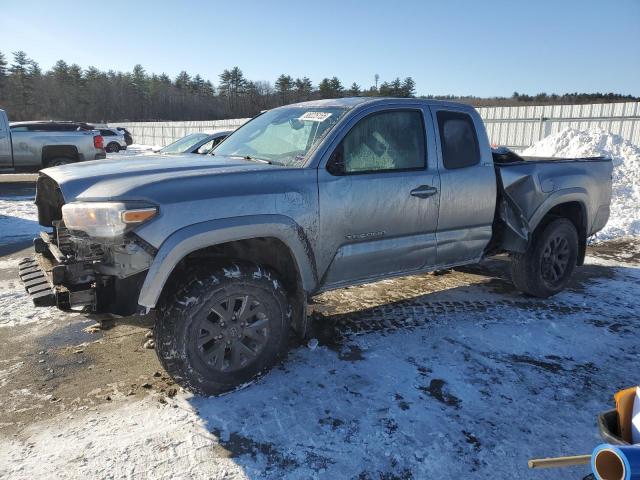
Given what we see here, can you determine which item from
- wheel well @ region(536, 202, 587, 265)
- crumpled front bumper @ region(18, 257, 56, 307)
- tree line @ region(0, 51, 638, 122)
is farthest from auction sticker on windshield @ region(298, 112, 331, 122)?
tree line @ region(0, 51, 638, 122)

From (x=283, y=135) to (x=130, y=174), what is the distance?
134 centimetres

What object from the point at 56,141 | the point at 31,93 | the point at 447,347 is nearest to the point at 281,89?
the point at 31,93

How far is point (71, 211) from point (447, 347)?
9.81 ft

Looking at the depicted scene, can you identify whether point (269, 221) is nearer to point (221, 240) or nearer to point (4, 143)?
point (221, 240)

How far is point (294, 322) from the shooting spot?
357 centimetres

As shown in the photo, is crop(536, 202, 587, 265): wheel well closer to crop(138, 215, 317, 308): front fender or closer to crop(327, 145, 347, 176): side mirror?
crop(327, 145, 347, 176): side mirror

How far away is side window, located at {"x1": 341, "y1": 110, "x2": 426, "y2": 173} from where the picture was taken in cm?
360

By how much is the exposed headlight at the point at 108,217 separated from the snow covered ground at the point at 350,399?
1175 millimetres

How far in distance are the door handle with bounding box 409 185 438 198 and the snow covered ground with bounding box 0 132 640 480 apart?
1.25 metres

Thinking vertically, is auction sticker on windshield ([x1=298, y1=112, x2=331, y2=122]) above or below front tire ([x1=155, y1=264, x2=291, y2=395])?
above

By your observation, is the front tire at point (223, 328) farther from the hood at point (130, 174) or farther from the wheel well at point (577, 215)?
the wheel well at point (577, 215)

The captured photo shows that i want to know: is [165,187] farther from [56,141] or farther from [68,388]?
[56,141]

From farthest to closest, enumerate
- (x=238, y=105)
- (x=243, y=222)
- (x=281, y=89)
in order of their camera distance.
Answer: (x=238, y=105) < (x=281, y=89) < (x=243, y=222)

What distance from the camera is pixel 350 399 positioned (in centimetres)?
312
